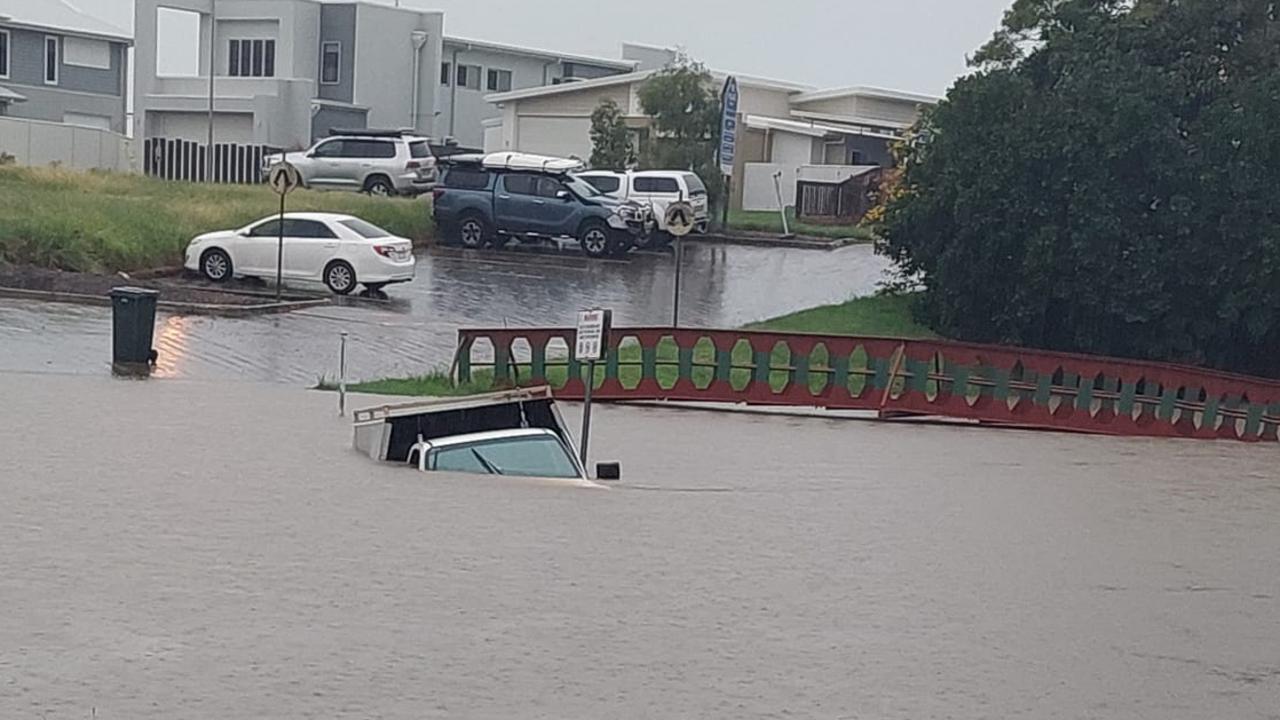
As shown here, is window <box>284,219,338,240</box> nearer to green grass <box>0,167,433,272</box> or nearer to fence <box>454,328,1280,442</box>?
green grass <box>0,167,433,272</box>

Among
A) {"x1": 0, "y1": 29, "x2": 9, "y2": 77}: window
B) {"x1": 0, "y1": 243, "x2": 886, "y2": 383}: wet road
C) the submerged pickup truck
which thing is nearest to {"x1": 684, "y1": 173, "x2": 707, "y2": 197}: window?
{"x1": 0, "y1": 243, "x2": 886, "y2": 383}: wet road

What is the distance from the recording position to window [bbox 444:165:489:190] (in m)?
41.3

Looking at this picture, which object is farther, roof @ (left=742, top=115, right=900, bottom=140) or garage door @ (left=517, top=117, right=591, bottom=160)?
garage door @ (left=517, top=117, right=591, bottom=160)

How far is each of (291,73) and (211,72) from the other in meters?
3.07

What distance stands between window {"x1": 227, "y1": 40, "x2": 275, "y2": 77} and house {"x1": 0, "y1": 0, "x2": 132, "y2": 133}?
483 centimetres

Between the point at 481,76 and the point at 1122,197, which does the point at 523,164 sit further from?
the point at 481,76

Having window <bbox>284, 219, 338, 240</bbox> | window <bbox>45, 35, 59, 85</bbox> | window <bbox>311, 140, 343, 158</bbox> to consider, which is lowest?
window <bbox>284, 219, 338, 240</bbox>

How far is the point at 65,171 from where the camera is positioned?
1807 inches

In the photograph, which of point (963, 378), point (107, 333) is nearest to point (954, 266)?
point (963, 378)

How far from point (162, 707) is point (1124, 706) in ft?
15.1

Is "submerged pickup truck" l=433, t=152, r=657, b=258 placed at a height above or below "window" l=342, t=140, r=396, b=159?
below

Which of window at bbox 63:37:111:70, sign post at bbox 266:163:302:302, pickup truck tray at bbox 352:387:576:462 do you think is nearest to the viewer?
pickup truck tray at bbox 352:387:576:462

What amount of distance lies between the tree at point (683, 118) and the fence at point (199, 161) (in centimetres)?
1136

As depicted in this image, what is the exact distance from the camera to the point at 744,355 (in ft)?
94.5
